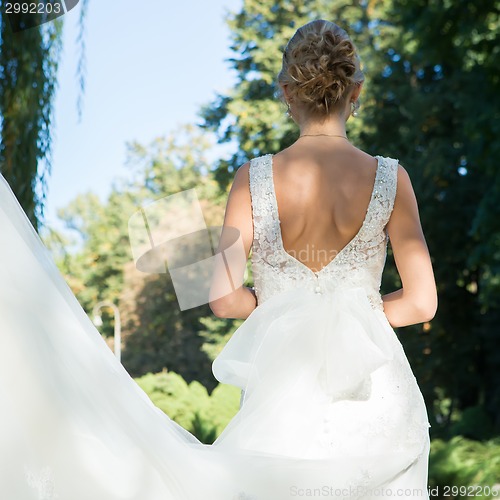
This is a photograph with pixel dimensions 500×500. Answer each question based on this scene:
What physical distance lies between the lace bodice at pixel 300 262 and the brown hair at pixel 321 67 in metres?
0.24

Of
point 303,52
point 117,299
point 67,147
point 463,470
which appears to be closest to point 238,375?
point 303,52

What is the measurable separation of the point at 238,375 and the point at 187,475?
Answer: 55 cm

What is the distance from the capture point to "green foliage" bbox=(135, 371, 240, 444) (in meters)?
12.3

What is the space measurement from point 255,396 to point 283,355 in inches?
6.3

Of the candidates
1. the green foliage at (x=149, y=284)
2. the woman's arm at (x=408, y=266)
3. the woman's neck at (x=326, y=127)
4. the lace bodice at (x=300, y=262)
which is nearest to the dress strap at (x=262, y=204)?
the lace bodice at (x=300, y=262)

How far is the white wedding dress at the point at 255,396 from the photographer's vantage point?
2049 mm

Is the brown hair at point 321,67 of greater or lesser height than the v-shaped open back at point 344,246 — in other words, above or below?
above

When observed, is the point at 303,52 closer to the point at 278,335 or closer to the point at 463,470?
the point at 278,335

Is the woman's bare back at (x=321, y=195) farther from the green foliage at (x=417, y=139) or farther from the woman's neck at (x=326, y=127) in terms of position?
the green foliage at (x=417, y=139)

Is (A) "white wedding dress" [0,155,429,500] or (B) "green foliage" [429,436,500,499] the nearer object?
(A) "white wedding dress" [0,155,429,500]

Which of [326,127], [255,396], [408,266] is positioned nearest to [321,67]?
[326,127]

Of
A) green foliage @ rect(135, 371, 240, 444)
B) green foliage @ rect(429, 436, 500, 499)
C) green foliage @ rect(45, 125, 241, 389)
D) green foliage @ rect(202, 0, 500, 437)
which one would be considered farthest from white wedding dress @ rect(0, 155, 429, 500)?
green foliage @ rect(45, 125, 241, 389)

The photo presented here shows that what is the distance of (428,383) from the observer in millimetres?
25438

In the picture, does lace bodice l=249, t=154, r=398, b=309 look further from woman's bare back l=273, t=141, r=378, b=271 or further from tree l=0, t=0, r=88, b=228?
tree l=0, t=0, r=88, b=228
